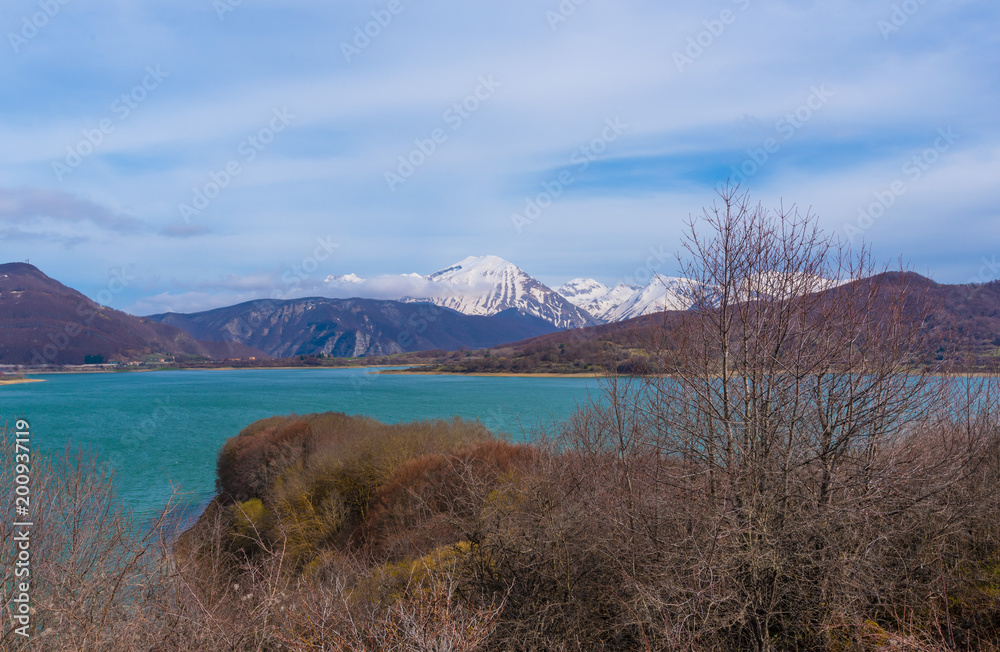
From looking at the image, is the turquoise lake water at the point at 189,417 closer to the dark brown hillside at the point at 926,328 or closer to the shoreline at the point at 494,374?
the dark brown hillside at the point at 926,328

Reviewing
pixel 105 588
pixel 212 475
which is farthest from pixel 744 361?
pixel 212 475

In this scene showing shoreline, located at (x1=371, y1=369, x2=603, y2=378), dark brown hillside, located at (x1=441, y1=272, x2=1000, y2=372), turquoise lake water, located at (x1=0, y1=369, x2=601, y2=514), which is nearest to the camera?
dark brown hillside, located at (x1=441, y1=272, x2=1000, y2=372)

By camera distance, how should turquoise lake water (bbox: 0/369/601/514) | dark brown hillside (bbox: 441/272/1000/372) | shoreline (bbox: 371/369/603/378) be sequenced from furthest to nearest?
shoreline (bbox: 371/369/603/378), turquoise lake water (bbox: 0/369/601/514), dark brown hillside (bbox: 441/272/1000/372)

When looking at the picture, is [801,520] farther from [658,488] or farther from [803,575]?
[658,488]

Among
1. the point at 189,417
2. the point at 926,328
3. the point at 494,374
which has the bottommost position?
the point at 189,417

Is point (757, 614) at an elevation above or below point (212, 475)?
above

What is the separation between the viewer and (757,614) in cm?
859

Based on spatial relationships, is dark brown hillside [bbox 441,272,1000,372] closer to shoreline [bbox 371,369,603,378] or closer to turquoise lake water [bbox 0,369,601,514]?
turquoise lake water [bbox 0,369,601,514]

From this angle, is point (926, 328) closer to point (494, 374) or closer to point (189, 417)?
point (189, 417)

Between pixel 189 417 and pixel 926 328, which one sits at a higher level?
pixel 926 328

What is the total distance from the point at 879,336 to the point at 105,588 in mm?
13141

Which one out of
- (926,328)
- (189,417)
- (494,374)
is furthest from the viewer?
(494,374)

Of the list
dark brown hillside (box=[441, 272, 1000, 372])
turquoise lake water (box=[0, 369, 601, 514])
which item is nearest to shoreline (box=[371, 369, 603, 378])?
turquoise lake water (box=[0, 369, 601, 514])

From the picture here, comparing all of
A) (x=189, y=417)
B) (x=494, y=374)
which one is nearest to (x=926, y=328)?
(x=189, y=417)
